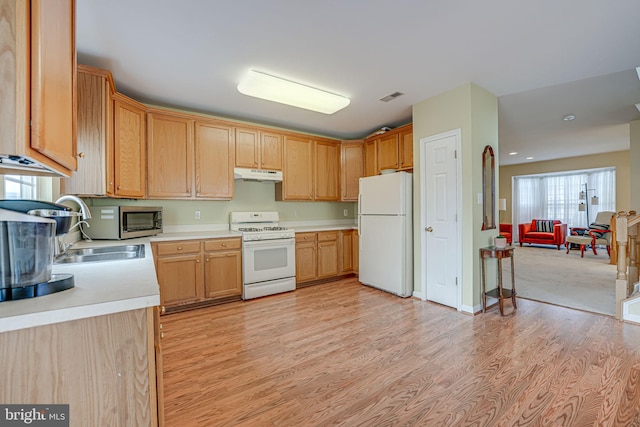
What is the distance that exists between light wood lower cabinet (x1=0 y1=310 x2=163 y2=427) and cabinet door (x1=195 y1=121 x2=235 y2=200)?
114 inches

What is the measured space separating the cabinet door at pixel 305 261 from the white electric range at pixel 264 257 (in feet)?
0.39

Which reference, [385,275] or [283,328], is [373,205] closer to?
[385,275]

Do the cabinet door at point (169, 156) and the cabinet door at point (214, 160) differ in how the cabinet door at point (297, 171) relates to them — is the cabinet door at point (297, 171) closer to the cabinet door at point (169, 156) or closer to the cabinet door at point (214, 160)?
the cabinet door at point (214, 160)

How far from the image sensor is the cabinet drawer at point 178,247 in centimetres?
312

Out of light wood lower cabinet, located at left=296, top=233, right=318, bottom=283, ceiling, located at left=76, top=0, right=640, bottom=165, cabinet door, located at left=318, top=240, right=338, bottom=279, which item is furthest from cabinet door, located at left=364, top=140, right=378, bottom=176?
light wood lower cabinet, located at left=296, top=233, right=318, bottom=283

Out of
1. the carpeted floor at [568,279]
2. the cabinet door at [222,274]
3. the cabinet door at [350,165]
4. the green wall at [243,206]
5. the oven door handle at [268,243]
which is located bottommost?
the carpeted floor at [568,279]

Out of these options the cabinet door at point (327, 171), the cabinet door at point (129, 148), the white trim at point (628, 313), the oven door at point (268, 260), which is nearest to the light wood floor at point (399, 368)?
the white trim at point (628, 313)

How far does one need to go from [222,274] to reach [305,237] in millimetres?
1272

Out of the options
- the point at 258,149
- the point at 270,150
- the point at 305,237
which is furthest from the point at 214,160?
the point at 305,237

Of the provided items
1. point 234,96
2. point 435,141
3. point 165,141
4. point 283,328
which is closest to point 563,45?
point 435,141

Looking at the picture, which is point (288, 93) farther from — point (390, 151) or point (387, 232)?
point (387, 232)

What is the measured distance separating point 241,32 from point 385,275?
3.18m

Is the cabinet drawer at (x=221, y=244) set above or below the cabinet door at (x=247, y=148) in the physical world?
→ below

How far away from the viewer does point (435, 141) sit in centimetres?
342
